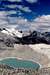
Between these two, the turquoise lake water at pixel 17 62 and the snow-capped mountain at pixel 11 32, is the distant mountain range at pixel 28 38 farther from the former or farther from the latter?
the turquoise lake water at pixel 17 62

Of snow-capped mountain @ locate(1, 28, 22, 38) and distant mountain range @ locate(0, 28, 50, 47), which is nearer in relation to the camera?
distant mountain range @ locate(0, 28, 50, 47)

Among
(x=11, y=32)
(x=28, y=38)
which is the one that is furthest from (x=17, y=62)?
(x=11, y=32)

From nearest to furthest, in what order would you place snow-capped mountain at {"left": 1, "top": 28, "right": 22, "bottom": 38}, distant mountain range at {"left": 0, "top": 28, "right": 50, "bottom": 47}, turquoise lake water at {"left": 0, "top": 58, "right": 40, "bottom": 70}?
turquoise lake water at {"left": 0, "top": 58, "right": 40, "bottom": 70} < distant mountain range at {"left": 0, "top": 28, "right": 50, "bottom": 47} < snow-capped mountain at {"left": 1, "top": 28, "right": 22, "bottom": 38}

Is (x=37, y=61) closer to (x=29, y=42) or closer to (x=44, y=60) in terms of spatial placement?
(x=44, y=60)

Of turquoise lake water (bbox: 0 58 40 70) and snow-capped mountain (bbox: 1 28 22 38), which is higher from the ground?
snow-capped mountain (bbox: 1 28 22 38)

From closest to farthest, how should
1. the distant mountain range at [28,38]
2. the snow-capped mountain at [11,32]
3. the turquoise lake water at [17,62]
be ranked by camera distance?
the turquoise lake water at [17,62] < the distant mountain range at [28,38] < the snow-capped mountain at [11,32]

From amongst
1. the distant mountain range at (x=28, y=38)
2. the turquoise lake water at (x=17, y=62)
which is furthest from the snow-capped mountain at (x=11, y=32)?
the turquoise lake water at (x=17, y=62)

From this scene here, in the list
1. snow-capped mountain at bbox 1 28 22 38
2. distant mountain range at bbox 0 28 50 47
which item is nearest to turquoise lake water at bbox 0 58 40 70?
distant mountain range at bbox 0 28 50 47

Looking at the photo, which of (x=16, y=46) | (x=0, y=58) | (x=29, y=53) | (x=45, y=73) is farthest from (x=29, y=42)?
(x=45, y=73)

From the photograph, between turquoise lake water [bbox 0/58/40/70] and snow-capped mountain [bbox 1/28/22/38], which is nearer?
turquoise lake water [bbox 0/58/40/70]

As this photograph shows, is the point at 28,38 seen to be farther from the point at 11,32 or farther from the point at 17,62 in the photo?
the point at 17,62

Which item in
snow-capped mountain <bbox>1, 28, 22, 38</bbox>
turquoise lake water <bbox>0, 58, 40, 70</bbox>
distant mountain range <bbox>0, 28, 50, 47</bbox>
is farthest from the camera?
snow-capped mountain <bbox>1, 28, 22, 38</bbox>

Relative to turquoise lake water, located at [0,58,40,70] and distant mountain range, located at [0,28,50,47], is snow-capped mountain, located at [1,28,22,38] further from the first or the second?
turquoise lake water, located at [0,58,40,70]

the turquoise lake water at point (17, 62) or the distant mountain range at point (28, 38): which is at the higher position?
the distant mountain range at point (28, 38)
